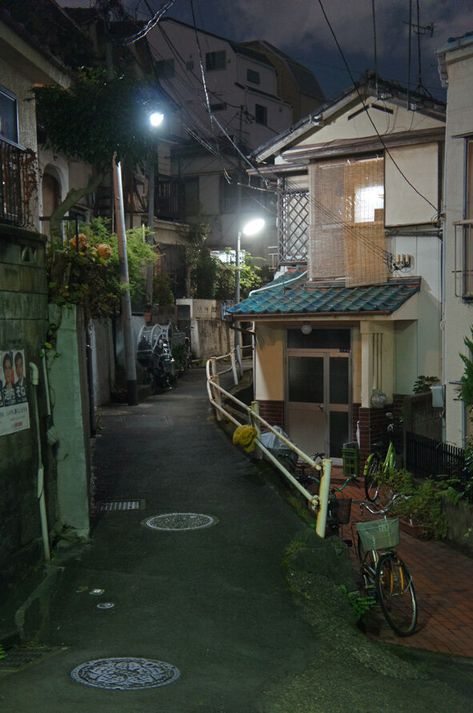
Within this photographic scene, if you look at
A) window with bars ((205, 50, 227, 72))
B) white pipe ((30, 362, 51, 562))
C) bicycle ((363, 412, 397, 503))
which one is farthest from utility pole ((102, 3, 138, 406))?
window with bars ((205, 50, 227, 72))

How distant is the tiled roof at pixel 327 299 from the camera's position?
15352 millimetres

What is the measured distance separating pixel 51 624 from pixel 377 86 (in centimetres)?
1439

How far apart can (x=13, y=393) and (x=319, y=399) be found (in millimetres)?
10739

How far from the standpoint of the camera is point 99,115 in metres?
12.1

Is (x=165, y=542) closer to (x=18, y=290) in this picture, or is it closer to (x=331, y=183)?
(x=18, y=290)

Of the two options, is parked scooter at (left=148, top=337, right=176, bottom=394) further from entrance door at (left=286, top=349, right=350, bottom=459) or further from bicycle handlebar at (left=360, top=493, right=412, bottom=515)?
bicycle handlebar at (left=360, top=493, right=412, bottom=515)

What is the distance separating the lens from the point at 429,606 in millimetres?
8828

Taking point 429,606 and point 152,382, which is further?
point 152,382

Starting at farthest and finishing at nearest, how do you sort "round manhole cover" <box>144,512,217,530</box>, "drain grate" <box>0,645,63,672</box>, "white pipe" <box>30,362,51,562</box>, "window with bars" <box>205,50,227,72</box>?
"window with bars" <box>205,50,227,72</box> → "round manhole cover" <box>144,512,217,530</box> → "white pipe" <box>30,362,51,562</box> → "drain grate" <box>0,645,63,672</box>

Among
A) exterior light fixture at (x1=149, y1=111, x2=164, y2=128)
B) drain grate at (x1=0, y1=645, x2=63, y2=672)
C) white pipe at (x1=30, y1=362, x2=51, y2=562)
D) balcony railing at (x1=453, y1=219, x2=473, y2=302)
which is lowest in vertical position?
drain grate at (x1=0, y1=645, x2=63, y2=672)

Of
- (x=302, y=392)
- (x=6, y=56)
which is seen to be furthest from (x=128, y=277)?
(x=6, y=56)

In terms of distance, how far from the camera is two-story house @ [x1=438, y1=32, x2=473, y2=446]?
12.9m

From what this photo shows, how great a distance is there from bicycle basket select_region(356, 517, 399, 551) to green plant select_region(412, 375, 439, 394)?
28.3ft

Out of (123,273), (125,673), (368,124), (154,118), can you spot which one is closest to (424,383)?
(368,124)
